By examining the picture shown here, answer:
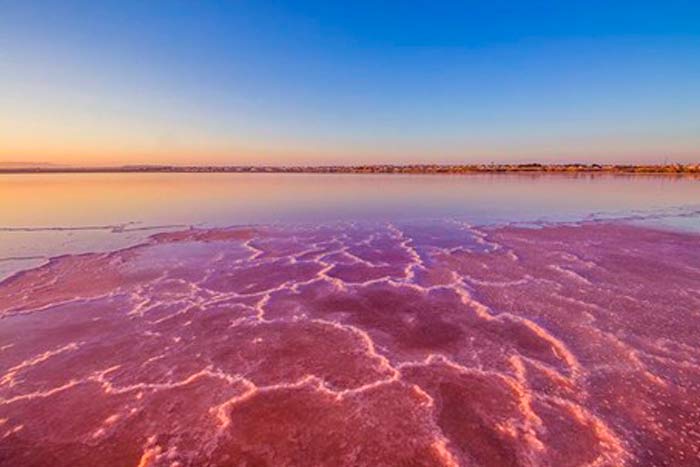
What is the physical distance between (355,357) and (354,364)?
211 millimetres

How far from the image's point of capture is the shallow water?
412 centimetres

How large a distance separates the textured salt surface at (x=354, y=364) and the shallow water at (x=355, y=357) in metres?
0.03

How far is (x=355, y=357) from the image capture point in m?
5.93

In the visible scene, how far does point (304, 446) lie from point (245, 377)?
1708mm

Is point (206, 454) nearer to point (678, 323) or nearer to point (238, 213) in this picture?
point (678, 323)

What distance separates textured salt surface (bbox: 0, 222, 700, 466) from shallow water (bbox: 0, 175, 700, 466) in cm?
3

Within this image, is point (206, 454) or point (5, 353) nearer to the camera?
point (206, 454)

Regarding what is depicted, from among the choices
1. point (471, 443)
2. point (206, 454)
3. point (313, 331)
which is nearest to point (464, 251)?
point (313, 331)

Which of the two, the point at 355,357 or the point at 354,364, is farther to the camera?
the point at 355,357

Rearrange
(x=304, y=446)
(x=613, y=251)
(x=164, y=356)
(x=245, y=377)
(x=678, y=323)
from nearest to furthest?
(x=304, y=446)
(x=245, y=377)
(x=164, y=356)
(x=678, y=323)
(x=613, y=251)

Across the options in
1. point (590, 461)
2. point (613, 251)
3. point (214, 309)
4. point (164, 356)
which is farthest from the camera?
point (613, 251)

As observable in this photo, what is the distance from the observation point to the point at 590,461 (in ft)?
12.5

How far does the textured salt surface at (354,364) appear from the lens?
410cm

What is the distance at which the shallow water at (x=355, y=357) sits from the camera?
13.5 ft
